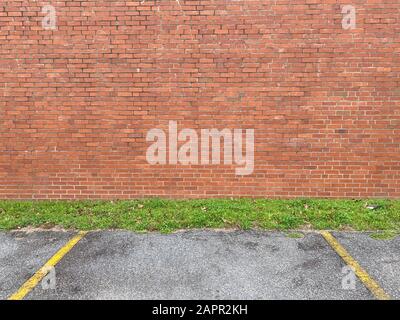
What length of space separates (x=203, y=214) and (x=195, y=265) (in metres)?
1.36

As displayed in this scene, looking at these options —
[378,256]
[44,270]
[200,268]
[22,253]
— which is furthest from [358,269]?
[22,253]

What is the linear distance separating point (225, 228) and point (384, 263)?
76.1 inches

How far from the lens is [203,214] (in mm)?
4836

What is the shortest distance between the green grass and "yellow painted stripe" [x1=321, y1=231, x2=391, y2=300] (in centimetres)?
42

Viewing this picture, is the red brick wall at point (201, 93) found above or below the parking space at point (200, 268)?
above

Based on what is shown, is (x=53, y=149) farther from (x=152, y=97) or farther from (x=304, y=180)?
(x=304, y=180)

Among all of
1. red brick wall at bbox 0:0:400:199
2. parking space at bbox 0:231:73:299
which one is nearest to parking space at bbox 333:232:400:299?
red brick wall at bbox 0:0:400:199

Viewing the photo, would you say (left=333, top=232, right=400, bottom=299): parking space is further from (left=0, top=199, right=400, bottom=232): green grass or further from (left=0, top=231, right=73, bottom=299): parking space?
(left=0, top=231, right=73, bottom=299): parking space

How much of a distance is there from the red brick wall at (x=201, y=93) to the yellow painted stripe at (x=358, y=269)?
1.39 metres

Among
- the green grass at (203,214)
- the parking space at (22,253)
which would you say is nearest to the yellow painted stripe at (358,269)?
the green grass at (203,214)

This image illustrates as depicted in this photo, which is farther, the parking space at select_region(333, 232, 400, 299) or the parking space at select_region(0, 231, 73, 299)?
the parking space at select_region(0, 231, 73, 299)

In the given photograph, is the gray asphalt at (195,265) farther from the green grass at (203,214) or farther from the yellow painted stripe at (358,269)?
the green grass at (203,214)

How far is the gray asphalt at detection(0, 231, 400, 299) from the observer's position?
3.03m

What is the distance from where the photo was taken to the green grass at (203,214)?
458cm
